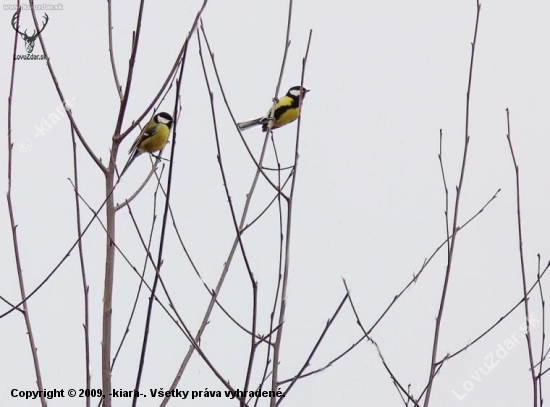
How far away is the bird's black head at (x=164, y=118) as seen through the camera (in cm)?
292

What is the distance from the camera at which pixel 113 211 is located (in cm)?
122

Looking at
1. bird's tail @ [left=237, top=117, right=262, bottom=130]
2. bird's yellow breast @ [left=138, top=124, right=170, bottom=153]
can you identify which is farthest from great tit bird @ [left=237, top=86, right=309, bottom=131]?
bird's yellow breast @ [left=138, top=124, right=170, bottom=153]

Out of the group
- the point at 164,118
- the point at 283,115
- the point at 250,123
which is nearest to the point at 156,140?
the point at 164,118

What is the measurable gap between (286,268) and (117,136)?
0.39 metres

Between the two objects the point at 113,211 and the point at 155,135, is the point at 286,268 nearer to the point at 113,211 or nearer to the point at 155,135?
the point at 113,211

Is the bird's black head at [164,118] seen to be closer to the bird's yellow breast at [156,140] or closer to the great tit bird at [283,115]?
the bird's yellow breast at [156,140]

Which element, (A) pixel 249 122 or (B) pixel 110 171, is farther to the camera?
(A) pixel 249 122

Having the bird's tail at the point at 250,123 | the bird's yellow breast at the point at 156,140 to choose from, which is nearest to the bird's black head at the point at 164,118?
the bird's yellow breast at the point at 156,140

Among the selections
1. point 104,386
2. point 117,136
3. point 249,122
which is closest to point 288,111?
point 249,122

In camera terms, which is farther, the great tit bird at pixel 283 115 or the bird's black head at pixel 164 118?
the bird's black head at pixel 164 118

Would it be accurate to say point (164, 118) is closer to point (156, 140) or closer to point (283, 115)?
point (156, 140)

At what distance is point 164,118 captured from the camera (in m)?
3.05

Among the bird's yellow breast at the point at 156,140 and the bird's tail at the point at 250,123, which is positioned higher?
the bird's yellow breast at the point at 156,140

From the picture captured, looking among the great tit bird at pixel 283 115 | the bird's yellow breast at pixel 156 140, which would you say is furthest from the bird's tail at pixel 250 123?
the bird's yellow breast at pixel 156 140
